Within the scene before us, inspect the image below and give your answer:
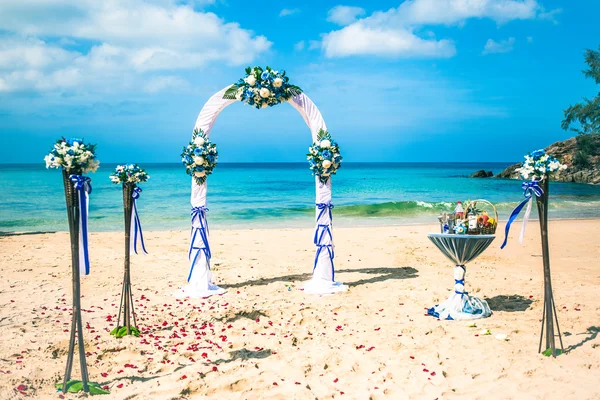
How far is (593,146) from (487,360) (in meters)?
42.9

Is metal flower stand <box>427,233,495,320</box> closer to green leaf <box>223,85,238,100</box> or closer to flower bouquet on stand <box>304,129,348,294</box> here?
flower bouquet on stand <box>304,129,348,294</box>

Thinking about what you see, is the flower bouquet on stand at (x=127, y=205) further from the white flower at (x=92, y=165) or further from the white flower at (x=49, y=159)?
the white flower at (x=49, y=159)

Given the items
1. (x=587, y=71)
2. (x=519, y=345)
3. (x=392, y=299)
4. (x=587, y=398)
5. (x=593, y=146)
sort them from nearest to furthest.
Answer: (x=587, y=398)
(x=519, y=345)
(x=392, y=299)
(x=587, y=71)
(x=593, y=146)

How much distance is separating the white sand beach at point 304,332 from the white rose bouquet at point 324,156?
2151 millimetres

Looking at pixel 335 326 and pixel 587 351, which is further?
pixel 335 326

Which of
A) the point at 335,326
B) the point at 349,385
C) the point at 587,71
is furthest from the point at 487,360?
the point at 587,71

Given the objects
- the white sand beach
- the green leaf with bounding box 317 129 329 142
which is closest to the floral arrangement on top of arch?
the green leaf with bounding box 317 129 329 142

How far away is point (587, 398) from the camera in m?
4.53

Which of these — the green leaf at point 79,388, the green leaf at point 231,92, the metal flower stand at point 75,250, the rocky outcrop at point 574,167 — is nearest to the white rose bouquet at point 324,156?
the green leaf at point 231,92

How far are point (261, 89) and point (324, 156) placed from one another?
153cm

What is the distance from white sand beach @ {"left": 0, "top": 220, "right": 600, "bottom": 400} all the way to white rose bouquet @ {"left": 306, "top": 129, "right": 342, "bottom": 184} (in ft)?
7.06

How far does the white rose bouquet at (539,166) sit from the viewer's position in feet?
17.5

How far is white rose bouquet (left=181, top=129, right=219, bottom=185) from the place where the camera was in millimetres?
8008

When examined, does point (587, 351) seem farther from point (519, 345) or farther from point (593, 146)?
point (593, 146)
